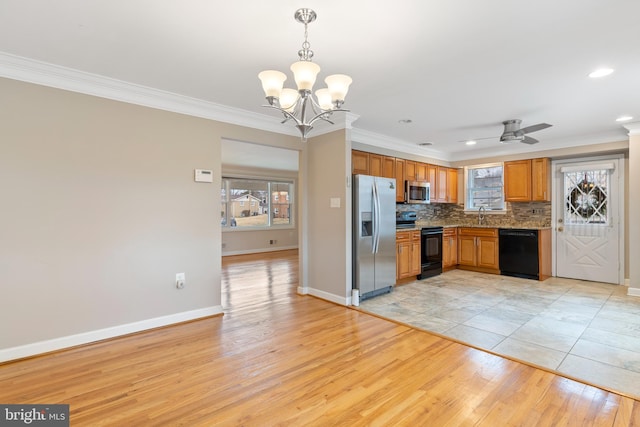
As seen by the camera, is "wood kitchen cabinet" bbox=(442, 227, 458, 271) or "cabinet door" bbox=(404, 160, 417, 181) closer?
"cabinet door" bbox=(404, 160, 417, 181)

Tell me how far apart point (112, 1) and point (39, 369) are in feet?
9.00

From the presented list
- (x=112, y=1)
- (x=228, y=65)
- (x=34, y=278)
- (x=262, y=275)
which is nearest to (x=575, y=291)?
(x=262, y=275)

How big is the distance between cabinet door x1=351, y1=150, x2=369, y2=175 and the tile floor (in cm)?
191

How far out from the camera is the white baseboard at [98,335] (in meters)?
2.63

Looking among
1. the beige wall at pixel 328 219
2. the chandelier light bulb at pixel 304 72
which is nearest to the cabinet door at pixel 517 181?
the beige wall at pixel 328 219

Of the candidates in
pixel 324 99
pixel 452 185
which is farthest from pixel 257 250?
pixel 324 99

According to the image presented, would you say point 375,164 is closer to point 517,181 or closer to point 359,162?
point 359,162

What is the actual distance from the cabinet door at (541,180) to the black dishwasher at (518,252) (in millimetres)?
722

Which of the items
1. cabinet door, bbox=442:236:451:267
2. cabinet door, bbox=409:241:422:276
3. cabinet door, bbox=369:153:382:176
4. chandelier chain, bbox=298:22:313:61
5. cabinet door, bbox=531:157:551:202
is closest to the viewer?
chandelier chain, bbox=298:22:313:61

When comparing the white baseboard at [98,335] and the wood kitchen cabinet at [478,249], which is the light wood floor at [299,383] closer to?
the white baseboard at [98,335]

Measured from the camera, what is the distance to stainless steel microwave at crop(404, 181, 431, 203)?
5688mm

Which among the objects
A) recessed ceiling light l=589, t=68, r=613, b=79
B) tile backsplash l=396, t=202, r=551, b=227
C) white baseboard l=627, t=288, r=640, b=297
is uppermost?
recessed ceiling light l=589, t=68, r=613, b=79

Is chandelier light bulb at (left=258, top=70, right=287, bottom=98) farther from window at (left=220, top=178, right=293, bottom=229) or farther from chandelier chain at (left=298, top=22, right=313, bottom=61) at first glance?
window at (left=220, top=178, right=293, bottom=229)

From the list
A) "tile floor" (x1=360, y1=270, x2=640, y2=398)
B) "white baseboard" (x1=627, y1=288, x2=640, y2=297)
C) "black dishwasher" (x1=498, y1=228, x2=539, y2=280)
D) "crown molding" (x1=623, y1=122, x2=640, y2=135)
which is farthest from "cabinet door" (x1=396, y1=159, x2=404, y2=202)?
"white baseboard" (x1=627, y1=288, x2=640, y2=297)
